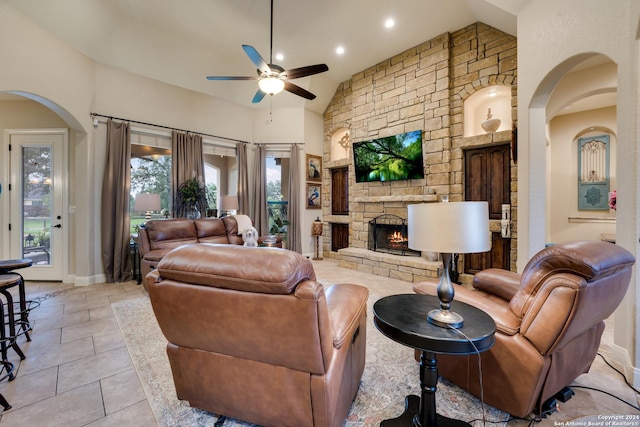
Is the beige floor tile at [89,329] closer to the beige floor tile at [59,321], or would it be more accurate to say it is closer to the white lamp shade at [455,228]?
the beige floor tile at [59,321]

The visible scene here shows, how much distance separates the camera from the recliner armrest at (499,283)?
6.78ft

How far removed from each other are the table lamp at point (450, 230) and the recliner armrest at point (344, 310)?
42cm

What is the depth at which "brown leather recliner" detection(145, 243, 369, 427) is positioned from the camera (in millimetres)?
1091

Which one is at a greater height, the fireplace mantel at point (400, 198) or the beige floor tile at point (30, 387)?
the fireplace mantel at point (400, 198)

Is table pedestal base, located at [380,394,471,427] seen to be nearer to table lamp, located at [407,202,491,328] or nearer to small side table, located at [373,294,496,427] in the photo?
small side table, located at [373,294,496,427]

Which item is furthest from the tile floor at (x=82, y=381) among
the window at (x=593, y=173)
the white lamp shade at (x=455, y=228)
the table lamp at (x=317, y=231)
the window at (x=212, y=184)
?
the table lamp at (x=317, y=231)

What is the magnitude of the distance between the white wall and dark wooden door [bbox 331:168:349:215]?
3828 mm

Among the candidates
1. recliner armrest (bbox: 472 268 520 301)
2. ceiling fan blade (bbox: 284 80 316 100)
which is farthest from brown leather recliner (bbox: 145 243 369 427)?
ceiling fan blade (bbox: 284 80 316 100)

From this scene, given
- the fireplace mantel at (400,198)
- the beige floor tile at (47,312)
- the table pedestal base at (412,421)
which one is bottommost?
the beige floor tile at (47,312)

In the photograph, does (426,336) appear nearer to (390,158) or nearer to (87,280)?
(390,158)

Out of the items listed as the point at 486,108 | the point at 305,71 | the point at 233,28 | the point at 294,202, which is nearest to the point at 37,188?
the point at 233,28

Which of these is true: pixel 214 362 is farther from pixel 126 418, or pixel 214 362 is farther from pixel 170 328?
pixel 126 418

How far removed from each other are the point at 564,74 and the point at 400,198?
2.69 m

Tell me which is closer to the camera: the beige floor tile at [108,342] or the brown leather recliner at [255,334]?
the brown leather recliner at [255,334]
